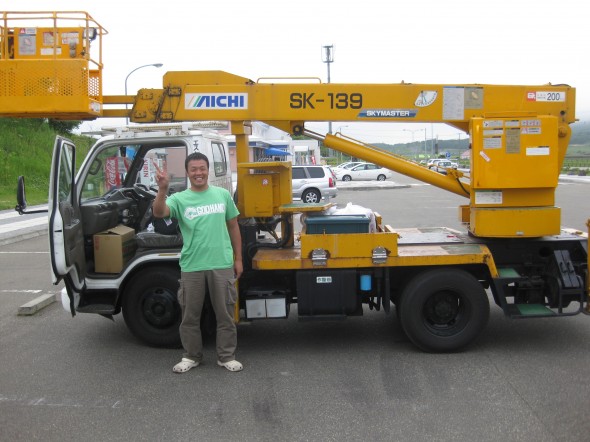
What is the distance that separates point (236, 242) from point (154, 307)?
1.12 metres

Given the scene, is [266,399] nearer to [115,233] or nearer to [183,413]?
[183,413]

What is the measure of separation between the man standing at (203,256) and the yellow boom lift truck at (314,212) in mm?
401

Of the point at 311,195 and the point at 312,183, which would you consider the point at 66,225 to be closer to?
the point at 311,195

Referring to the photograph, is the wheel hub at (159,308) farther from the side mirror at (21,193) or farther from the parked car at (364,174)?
the parked car at (364,174)

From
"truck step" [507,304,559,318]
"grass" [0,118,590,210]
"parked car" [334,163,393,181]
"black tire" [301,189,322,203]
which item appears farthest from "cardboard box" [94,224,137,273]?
"parked car" [334,163,393,181]

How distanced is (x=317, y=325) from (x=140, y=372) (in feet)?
7.08

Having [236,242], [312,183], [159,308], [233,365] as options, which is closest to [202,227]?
[236,242]

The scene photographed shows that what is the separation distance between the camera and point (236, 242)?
533 centimetres

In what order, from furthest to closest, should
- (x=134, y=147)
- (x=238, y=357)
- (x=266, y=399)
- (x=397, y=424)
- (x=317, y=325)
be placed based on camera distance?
(x=317, y=325), (x=134, y=147), (x=238, y=357), (x=266, y=399), (x=397, y=424)

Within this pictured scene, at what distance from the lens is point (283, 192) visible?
5.87m

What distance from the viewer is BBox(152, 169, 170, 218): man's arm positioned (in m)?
4.79

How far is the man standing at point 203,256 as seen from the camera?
5016 millimetres

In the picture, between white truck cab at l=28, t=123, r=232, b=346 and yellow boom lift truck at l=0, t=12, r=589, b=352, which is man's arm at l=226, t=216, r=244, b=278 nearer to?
yellow boom lift truck at l=0, t=12, r=589, b=352

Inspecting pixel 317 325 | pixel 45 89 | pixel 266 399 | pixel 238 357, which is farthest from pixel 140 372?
pixel 45 89
